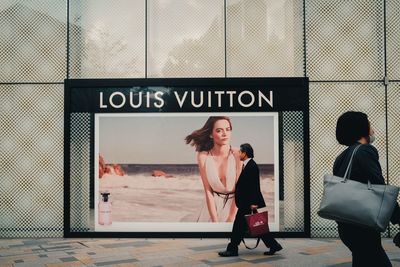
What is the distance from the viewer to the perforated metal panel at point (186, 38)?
9719 mm

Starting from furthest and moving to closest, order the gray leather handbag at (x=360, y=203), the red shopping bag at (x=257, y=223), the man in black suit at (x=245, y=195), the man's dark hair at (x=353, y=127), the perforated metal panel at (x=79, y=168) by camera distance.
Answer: the perforated metal panel at (x=79, y=168), the man in black suit at (x=245, y=195), the red shopping bag at (x=257, y=223), the man's dark hair at (x=353, y=127), the gray leather handbag at (x=360, y=203)

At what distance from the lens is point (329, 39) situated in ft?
31.8

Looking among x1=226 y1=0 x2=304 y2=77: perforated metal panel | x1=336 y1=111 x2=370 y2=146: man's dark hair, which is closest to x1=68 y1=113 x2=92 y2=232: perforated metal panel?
x1=226 y1=0 x2=304 y2=77: perforated metal panel

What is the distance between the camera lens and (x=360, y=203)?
130 inches

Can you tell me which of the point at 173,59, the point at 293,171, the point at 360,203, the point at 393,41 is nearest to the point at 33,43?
the point at 173,59

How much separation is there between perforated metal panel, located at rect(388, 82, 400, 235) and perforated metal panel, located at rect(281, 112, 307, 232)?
5.93 feet

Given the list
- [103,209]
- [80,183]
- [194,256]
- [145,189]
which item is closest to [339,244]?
[194,256]

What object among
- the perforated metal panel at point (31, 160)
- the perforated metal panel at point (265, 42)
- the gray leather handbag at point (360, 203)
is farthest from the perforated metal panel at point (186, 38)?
the gray leather handbag at point (360, 203)

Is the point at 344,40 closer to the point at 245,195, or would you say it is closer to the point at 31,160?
the point at 245,195

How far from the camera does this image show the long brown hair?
373 inches

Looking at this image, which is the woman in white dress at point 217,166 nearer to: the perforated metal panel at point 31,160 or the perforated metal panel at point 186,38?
the perforated metal panel at point 186,38

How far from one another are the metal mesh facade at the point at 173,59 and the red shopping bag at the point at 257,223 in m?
2.79

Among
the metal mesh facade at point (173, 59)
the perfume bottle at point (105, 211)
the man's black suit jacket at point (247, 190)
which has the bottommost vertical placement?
the perfume bottle at point (105, 211)

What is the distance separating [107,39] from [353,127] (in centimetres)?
716
